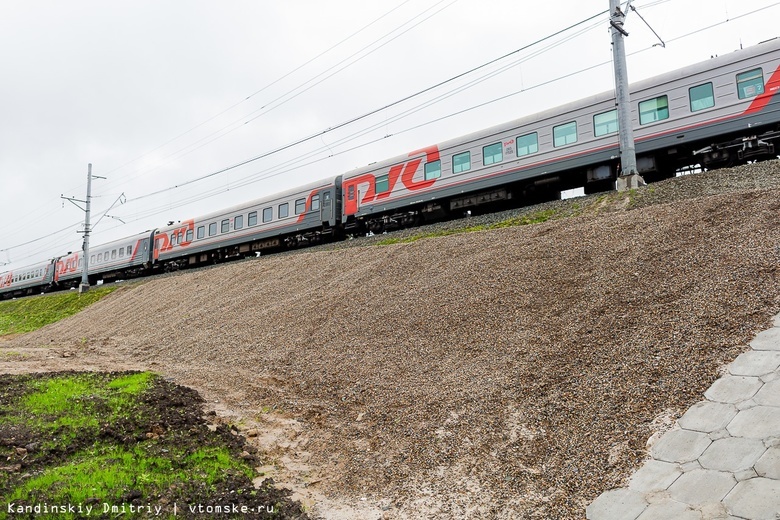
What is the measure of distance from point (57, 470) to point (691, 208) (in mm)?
10007

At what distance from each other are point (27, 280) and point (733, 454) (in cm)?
5272

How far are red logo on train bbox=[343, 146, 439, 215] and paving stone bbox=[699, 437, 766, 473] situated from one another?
14744 millimetres

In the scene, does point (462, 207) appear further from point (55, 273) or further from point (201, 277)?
point (55, 273)

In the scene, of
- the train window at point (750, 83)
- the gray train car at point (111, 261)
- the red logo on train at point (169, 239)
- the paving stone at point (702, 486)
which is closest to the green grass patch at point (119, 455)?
the paving stone at point (702, 486)

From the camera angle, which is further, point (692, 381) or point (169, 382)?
point (169, 382)

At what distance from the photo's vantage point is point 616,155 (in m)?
13.9

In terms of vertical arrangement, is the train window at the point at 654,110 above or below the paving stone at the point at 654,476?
above

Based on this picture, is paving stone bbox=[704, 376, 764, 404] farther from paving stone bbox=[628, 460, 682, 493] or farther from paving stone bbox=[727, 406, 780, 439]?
paving stone bbox=[628, 460, 682, 493]

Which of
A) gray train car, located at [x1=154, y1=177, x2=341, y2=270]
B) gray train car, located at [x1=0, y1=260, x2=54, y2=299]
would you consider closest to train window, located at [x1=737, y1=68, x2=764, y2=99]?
gray train car, located at [x1=154, y1=177, x2=341, y2=270]

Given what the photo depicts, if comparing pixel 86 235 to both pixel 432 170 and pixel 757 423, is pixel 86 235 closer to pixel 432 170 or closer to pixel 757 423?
pixel 432 170

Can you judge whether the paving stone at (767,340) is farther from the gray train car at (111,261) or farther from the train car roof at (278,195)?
the gray train car at (111,261)

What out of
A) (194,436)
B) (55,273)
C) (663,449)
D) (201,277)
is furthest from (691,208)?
(55,273)

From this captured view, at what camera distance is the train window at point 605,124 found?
14.0 m

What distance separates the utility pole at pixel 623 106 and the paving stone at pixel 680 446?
9.30 m
